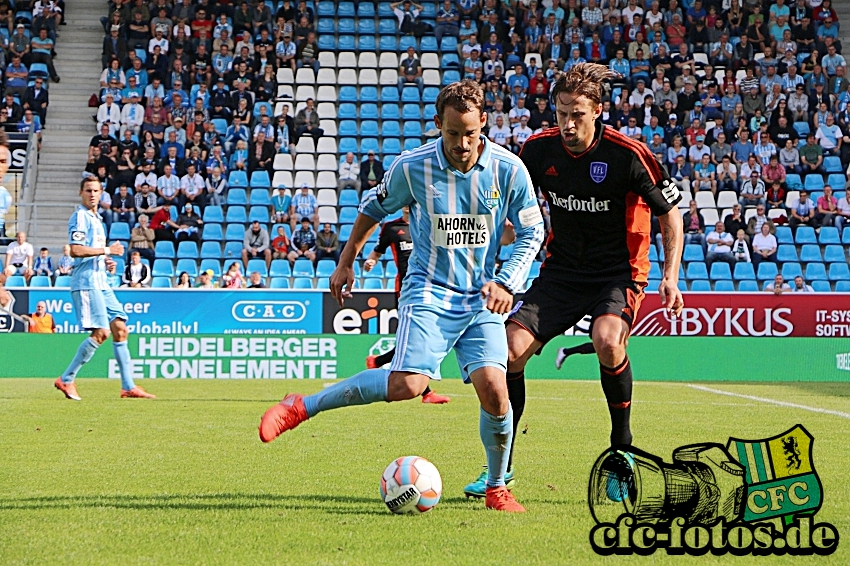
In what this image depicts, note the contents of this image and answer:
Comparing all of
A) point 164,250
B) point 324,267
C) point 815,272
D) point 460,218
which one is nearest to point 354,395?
point 460,218

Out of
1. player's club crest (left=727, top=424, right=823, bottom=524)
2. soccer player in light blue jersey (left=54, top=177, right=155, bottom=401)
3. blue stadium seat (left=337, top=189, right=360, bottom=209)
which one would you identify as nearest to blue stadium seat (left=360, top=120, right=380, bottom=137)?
blue stadium seat (left=337, top=189, right=360, bottom=209)

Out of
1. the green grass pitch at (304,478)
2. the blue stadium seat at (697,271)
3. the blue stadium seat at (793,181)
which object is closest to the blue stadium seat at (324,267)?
the blue stadium seat at (697,271)

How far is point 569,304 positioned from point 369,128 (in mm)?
19192

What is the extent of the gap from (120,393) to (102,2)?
17.5 metres

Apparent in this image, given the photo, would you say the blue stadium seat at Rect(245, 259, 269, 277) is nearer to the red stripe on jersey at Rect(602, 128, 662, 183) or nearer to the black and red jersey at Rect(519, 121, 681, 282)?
the black and red jersey at Rect(519, 121, 681, 282)

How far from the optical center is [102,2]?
93.0ft

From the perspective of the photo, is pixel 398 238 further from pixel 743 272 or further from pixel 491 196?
pixel 743 272

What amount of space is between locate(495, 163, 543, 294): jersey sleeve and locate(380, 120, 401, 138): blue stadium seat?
19.6m

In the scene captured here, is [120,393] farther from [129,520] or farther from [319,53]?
[319,53]

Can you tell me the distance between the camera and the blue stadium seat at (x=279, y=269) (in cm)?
2098

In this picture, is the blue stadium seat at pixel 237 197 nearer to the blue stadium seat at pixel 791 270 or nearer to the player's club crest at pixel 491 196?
the blue stadium seat at pixel 791 270

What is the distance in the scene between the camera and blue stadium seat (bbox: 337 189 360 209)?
900 inches

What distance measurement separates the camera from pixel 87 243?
40.4ft

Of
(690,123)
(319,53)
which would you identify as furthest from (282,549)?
(319,53)
